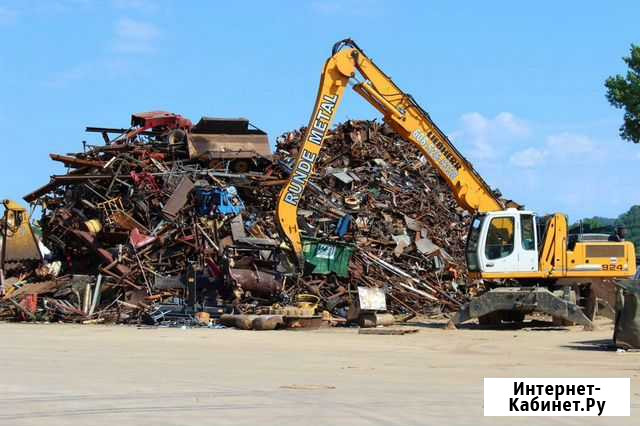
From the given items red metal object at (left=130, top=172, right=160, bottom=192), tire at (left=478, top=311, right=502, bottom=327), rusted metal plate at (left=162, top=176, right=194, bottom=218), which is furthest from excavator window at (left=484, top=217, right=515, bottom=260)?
red metal object at (left=130, top=172, right=160, bottom=192)

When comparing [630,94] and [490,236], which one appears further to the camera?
Answer: [630,94]

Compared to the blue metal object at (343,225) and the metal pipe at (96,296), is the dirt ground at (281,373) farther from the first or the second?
the blue metal object at (343,225)

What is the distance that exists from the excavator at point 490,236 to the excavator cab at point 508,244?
2 cm

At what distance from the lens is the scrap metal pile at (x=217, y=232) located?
2642cm

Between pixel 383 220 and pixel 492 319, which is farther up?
pixel 383 220

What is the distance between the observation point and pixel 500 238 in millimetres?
23109

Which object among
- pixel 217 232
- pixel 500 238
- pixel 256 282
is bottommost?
pixel 256 282

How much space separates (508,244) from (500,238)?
0.75 feet

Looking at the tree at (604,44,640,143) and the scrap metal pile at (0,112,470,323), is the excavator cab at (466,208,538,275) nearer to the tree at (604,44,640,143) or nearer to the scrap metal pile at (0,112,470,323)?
the scrap metal pile at (0,112,470,323)

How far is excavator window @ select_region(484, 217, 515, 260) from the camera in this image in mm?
23016

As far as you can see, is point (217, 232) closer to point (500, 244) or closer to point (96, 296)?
point (96, 296)

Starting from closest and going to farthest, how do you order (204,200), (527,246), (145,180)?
(527,246) < (204,200) < (145,180)

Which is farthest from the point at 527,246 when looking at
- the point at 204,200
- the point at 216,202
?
the point at 204,200

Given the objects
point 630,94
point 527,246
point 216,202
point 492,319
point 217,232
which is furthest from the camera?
point 630,94
